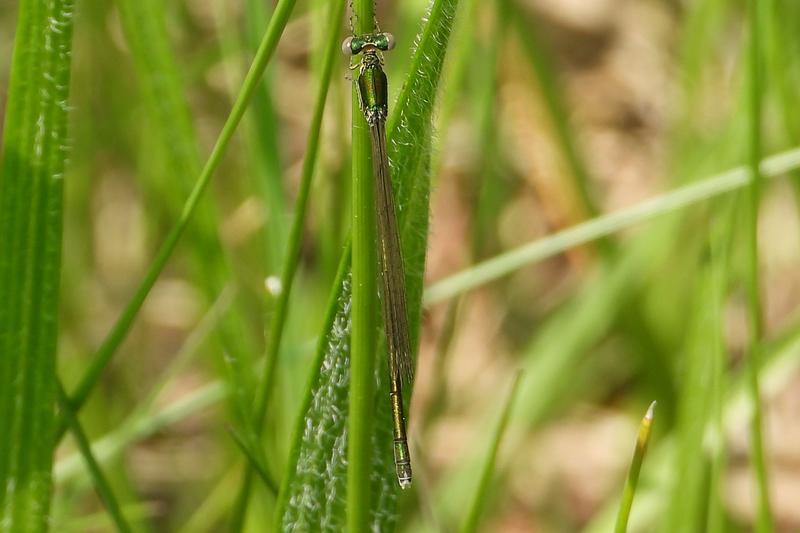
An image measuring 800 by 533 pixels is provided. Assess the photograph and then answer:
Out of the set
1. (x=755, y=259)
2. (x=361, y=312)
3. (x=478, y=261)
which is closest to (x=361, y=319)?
(x=361, y=312)

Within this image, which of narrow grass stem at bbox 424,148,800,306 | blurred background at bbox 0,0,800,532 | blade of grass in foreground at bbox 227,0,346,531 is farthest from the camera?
blurred background at bbox 0,0,800,532

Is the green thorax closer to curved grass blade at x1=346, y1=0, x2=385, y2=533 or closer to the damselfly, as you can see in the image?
the damselfly

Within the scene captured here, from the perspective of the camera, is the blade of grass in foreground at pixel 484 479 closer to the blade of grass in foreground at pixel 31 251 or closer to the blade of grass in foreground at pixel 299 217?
the blade of grass in foreground at pixel 299 217

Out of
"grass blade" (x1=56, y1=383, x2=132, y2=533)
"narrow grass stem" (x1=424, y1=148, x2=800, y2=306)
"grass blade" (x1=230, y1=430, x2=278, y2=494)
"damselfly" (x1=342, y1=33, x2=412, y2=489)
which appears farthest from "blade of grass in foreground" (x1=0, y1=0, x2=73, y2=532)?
"narrow grass stem" (x1=424, y1=148, x2=800, y2=306)

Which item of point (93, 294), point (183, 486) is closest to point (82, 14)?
point (93, 294)

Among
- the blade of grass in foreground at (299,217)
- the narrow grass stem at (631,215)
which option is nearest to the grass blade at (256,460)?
the blade of grass in foreground at (299,217)

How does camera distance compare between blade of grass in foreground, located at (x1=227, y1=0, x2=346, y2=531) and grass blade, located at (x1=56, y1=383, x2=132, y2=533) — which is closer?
blade of grass in foreground, located at (x1=227, y1=0, x2=346, y2=531)

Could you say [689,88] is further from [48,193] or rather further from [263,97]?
[48,193]
